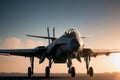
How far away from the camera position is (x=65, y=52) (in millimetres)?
24766

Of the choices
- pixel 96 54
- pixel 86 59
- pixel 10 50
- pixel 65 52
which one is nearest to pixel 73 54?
pixel 65 52

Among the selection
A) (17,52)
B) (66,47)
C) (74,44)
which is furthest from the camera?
(17,52)

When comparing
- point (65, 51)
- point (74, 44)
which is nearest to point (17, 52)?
point (65, 51)

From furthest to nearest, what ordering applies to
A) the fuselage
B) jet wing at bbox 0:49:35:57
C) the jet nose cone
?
jet wing at bbox 0:49:35:57 < the fuselage < the jet nose cone

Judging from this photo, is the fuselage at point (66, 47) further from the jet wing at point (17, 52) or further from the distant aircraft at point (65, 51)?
the jet wing at point (17, 52)

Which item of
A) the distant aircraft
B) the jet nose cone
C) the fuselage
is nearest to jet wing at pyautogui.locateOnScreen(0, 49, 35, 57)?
the distant aircraft

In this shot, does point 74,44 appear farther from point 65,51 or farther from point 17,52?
point 17,52

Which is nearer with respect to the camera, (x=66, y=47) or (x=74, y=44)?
(x=74, y=44)

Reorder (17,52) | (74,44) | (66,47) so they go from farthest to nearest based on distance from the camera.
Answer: (17,52), (66,47), (74,44)

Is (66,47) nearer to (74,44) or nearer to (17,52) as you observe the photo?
(74,44)

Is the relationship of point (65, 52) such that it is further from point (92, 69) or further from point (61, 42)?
point (92, 69)

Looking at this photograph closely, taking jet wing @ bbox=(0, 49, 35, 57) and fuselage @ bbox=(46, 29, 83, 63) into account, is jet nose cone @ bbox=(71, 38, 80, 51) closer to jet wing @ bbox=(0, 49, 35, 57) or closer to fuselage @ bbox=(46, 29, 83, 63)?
fuselage @ bbox=(46, 29, 83, 63)

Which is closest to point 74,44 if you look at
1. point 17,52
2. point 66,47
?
point 66,47

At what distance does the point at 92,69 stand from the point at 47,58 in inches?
216
